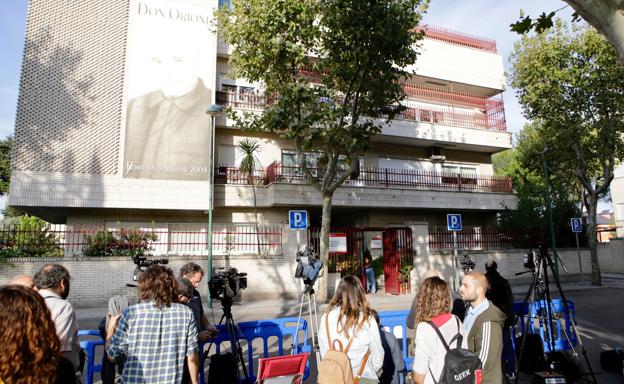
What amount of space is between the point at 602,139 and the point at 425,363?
20106 millimetres

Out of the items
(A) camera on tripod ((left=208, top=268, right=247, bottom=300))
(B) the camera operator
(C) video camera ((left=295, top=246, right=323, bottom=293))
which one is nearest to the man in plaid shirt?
(B) the camera operator

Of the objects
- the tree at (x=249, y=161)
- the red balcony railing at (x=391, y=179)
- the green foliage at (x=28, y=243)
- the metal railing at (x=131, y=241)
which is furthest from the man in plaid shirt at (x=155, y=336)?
the tree at (x=249, y=161)

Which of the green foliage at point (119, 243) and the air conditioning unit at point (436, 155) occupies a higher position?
the air conditioning unit at point (436, 155)

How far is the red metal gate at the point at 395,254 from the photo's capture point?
17.4 m

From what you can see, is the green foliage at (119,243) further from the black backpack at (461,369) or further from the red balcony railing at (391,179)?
the black backpack at (461,369)

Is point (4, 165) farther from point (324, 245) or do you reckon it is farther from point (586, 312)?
point (586, 312)

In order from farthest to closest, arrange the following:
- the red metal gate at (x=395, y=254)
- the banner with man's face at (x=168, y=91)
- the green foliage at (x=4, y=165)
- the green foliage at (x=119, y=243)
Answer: the green foliage at (x=4, y=165)
the red metal gate at (x=395, y=254)
the banner with man's face at (x=168, y=91)
the green foliage at (x=119, y=243)

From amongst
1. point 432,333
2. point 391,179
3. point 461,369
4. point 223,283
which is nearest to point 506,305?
point 432,333

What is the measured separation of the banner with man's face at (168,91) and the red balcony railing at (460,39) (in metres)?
13.6

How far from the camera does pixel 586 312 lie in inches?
476

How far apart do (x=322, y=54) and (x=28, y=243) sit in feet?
39.7

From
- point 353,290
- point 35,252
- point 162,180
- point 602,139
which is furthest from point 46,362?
point 602,139

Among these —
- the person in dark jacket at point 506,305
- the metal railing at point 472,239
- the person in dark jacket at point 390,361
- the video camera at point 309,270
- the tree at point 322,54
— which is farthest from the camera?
the metal railing at point 472,239

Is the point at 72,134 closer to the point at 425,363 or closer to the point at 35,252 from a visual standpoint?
the point at 35,252
